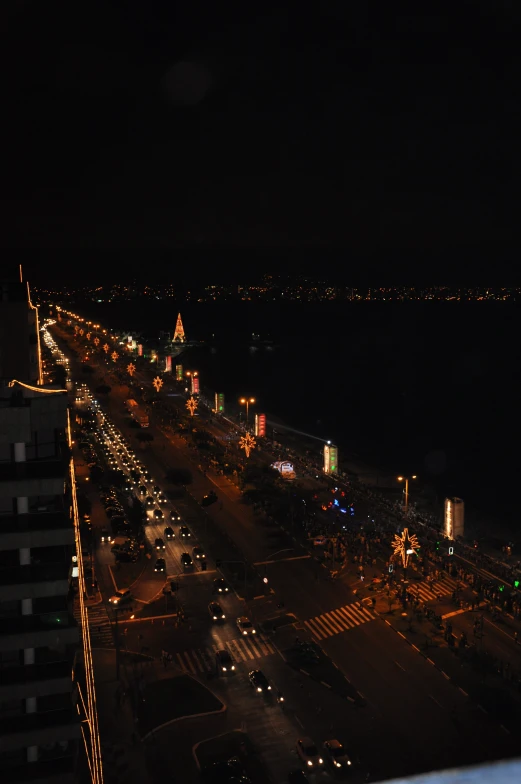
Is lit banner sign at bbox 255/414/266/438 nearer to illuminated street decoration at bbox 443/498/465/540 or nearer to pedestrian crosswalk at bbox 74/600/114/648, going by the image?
illuminated street decoration at bbox 443/498/465/540

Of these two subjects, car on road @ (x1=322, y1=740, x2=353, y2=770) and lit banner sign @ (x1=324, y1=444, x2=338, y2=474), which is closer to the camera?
car on road @ (x1=322, y1=740, x2=353, y2=770)

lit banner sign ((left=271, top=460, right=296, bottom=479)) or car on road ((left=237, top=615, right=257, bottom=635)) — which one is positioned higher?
lit banner sign ((left=271, top=460, right=296, bottom=479))

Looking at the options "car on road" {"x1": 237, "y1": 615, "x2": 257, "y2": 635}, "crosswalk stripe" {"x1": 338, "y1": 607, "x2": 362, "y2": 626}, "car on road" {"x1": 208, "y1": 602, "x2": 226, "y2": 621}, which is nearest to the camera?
"car on road" {"x1": 237, "y1": 615, "x2": 257, "y2": 635}

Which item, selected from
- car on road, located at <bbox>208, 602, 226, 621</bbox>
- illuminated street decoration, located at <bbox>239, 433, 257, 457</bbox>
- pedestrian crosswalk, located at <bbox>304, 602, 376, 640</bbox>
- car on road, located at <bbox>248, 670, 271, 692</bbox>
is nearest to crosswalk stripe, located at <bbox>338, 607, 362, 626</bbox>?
pedestrian crosswalk, located at <bbox>304, 602, 376, 640</bbox>

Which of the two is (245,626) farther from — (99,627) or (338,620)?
(99,627)

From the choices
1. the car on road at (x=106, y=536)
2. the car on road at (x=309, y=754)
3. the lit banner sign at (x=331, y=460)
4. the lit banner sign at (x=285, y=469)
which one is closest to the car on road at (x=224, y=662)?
the car on road at (x=309, y=754)

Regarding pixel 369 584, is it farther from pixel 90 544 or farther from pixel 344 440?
pixel 344 440

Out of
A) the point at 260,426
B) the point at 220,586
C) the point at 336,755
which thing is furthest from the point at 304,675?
the point at 260,426
